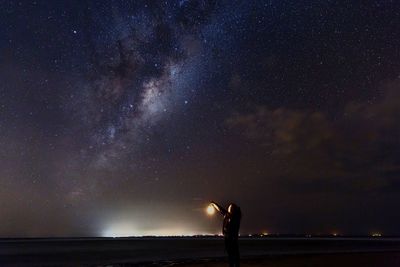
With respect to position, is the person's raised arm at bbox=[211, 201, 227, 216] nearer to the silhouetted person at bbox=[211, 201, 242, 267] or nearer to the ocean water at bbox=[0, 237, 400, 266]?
the silhouetted person at bbox=[211, 201, 242, 267]

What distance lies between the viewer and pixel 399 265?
21734mm

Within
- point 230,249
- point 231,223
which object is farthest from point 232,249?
point 231,223

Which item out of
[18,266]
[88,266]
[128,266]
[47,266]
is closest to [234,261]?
[128,266]

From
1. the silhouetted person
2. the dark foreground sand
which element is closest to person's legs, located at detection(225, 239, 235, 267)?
the silhouetted person

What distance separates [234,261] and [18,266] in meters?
22.4

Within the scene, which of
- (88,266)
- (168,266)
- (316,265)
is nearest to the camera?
(316,265)

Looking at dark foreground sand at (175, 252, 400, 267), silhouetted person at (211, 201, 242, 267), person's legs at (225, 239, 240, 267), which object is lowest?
dark foreground sand at (175, 252, 400, 267)

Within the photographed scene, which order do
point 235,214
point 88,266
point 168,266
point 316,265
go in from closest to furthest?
point 235,214 → point 316,265 → point 168,266 → point 88,266

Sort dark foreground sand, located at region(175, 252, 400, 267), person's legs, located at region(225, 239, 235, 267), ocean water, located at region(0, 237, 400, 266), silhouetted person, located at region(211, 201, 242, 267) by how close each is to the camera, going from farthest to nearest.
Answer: ocean water, located at region(0, 237, 400, 266) → dark foreground sand, located at region(175, 252, 400, 267) → person's legs, located at region(225, 239, 235, 267) → silhouetted person, located at region(211, 201, 242, 267)

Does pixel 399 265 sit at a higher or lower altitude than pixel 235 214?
lower

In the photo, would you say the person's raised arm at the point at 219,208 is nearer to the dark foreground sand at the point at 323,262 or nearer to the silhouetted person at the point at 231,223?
the silhouetted person at the point at 231,223

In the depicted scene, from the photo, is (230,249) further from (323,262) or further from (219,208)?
(323,262)

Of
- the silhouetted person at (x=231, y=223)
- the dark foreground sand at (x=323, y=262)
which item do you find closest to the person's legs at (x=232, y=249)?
the silhouetted person at (x=231, y=223)

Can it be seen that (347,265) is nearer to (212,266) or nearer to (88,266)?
(212,266)
